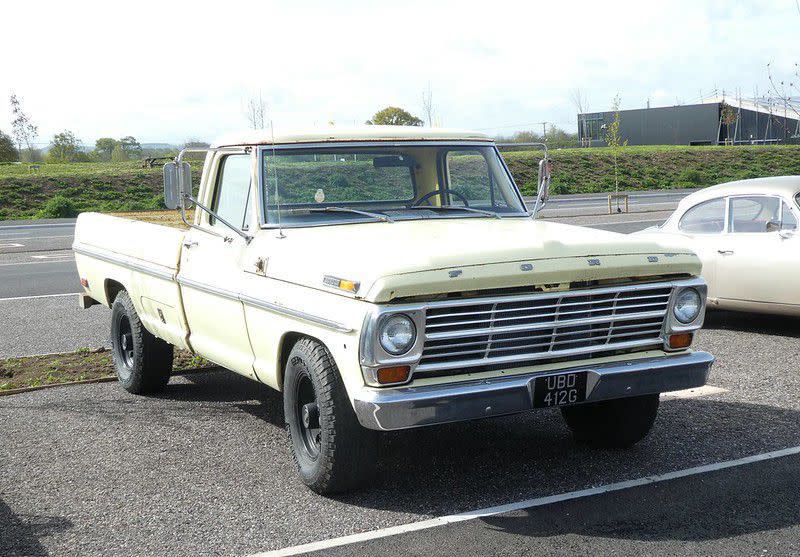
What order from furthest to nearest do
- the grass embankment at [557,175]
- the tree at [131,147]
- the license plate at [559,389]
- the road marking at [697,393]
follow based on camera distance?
the tree at [131,147], the grass embankment at [557,175], the road marking at [697,393], the license plate at [559,389]

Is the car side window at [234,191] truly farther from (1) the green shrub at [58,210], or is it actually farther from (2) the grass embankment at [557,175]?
(1) the green shrub at [58,210]

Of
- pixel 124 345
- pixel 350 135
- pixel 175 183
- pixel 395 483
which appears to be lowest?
pixel 395 483

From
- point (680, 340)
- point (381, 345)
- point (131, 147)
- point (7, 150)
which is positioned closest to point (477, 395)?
point (381, 345)

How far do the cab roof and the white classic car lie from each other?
3.91 metres

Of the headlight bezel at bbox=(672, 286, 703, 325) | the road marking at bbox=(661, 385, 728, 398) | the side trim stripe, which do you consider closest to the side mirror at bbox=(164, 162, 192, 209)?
the side trim stripe

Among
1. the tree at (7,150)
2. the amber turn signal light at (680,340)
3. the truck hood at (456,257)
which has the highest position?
the truck hood at (456,257)

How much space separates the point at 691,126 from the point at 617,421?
7279cm

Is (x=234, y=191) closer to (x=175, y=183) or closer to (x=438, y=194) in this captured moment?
(x=175, y=183)

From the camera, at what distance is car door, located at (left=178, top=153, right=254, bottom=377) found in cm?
632

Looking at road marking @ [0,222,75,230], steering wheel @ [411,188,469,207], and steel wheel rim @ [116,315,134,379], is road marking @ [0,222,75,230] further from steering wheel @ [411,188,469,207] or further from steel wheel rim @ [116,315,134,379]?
steering wheel @ [411,188,469,207]

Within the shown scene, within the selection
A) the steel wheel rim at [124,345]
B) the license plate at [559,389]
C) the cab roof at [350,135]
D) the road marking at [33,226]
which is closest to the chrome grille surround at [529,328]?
the license plate at [559,389]

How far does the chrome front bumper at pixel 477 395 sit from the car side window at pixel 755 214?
16.6 feet

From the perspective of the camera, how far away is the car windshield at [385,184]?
640 cm

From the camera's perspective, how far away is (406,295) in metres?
4.89
